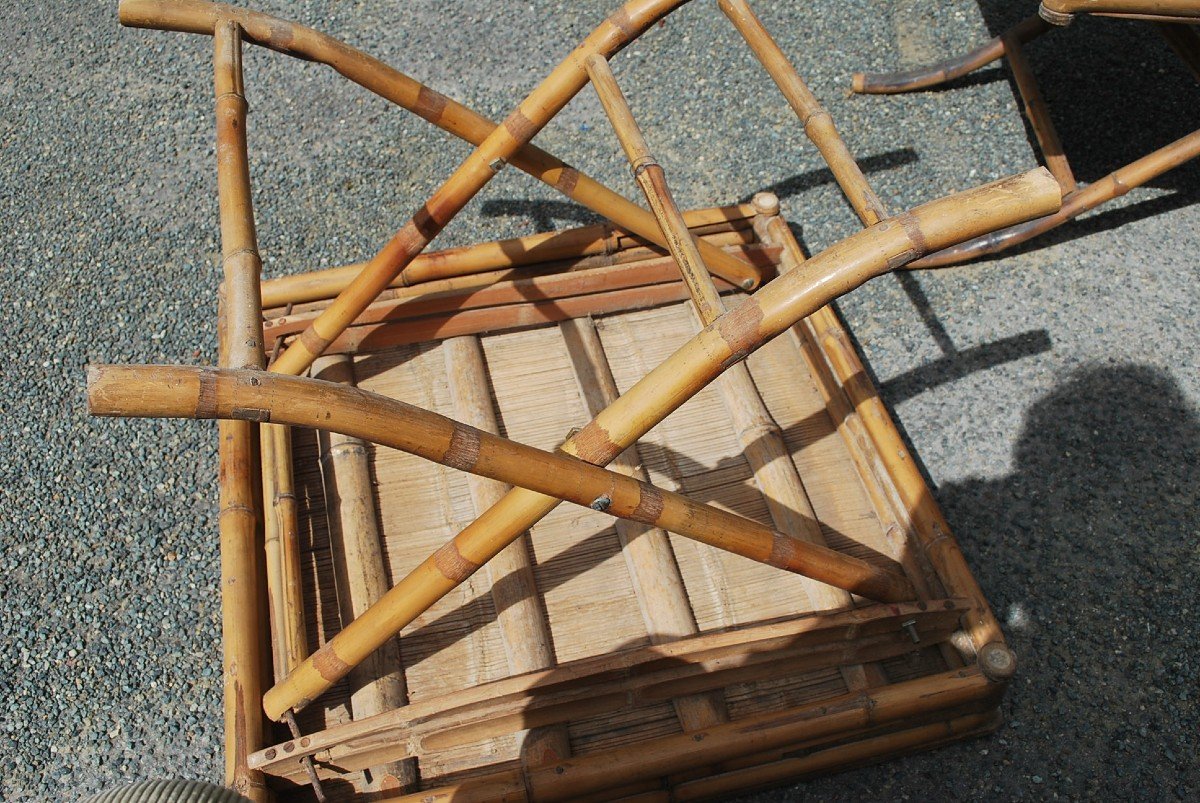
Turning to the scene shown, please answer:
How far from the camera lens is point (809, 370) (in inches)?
118

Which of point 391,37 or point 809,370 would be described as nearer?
point 809,370

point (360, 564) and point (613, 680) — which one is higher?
point (360, 564)

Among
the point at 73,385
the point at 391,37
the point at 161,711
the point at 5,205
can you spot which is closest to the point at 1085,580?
the point at 161,711

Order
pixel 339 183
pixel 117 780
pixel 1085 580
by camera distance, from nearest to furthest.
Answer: pixel 117 780
pixel 1085 580
pixel 339 183

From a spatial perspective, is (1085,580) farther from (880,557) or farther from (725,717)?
(725,717)

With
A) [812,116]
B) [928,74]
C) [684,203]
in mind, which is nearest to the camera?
[812,116]

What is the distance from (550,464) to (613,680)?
737mm

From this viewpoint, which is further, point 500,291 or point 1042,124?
point 1042,124

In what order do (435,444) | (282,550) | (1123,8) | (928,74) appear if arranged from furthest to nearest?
1. (928,74)
2. (1123,8)
3. (282,550)
4. (435,444)

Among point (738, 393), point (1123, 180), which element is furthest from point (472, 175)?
point (1123, 180)

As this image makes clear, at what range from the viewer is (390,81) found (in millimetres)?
2510

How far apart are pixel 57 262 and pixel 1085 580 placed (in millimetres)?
3821

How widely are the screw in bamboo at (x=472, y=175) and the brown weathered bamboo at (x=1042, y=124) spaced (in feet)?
6.07

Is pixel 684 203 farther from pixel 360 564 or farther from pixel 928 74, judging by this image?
pixel 360 564
